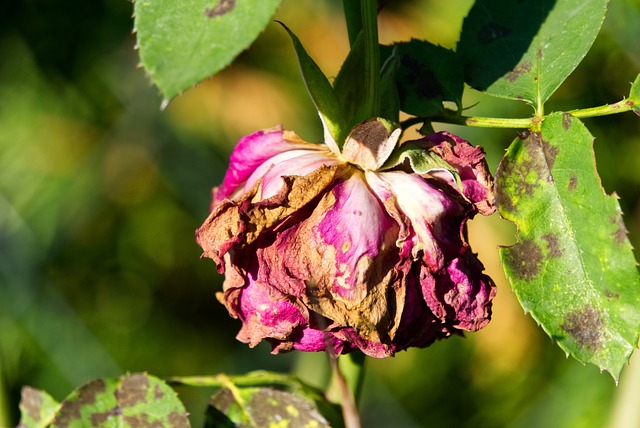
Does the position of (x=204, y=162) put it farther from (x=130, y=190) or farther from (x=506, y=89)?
(x=506, y=89)

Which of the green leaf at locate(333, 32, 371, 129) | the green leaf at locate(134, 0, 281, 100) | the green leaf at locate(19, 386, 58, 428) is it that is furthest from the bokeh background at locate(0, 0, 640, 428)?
the green leaf at locate(134, 0, 281, 100)

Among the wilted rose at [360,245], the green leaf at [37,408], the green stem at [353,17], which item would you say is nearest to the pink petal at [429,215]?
the wilted rose at [360,245]

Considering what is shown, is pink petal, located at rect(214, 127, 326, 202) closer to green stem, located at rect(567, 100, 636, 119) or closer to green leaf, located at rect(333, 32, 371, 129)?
green leaf, located at rect(333, 32, 371, 129)

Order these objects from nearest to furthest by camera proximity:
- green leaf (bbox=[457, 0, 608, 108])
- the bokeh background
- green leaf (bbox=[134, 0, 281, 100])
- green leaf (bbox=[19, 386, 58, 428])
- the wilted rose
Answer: green leaf (bbox=[134, 0, 281, 100]) → the wilted rose → green leaf (bbox=[457, 0, 608, 108]) → green leaf (bbox=[19, 386, 58, 428]) → the bokeh background

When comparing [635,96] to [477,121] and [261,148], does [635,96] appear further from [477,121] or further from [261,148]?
[261,148]

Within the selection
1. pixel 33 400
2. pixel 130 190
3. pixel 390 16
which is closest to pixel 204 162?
pixel 130 190

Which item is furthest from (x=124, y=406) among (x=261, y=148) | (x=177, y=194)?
(x=177, y=194)

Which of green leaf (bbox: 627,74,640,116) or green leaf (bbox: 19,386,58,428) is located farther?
green leaf (bbox: 19,386,58,428)
